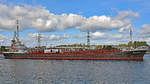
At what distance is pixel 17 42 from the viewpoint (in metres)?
111

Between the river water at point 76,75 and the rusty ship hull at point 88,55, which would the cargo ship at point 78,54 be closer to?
the rusty ship hull at point 88,55

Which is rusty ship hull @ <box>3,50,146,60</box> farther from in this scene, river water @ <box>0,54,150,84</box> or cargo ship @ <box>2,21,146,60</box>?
river water @ <box>0,54,150,84</box>

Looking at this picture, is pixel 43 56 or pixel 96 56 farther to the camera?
pixel 43 56

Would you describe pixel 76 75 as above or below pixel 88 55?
below

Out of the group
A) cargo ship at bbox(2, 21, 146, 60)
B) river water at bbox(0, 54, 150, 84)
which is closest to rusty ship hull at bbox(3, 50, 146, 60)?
cargo ship at bbox(2, 21, 146, 60)

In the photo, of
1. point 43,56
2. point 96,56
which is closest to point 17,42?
point 43,56

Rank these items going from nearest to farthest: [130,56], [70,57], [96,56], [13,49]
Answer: [130,56]
[96,56]
[70,57]
[13,49]

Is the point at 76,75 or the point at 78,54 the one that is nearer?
the point at 76,75

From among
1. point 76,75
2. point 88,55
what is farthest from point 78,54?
point 76,75

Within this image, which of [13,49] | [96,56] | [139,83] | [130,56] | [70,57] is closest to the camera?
[139,83]

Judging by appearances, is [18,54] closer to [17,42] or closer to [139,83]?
[17,42]

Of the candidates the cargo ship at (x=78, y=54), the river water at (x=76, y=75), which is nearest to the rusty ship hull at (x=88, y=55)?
the cargo ship at (x=78, y=54)

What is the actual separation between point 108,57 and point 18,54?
5160cm

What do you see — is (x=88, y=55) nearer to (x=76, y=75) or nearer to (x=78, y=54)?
(x=78, y=54)
